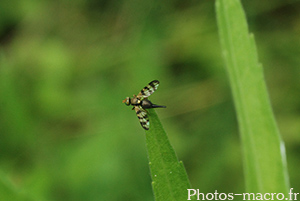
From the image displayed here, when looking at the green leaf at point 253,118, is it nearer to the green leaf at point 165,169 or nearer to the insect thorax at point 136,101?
the green leaf at point 165,169

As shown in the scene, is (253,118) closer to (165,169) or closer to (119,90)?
(165,169)

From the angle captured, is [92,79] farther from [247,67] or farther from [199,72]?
[247,67]

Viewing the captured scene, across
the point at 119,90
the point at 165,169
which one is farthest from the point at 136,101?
the point at 119,90

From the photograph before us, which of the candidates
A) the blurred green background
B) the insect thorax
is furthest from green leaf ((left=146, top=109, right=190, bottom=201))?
the blurred green background

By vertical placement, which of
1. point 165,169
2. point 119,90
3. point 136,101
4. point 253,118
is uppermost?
point 119,90

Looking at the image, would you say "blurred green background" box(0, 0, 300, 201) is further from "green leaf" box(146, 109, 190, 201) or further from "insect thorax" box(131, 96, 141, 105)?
"green leaf" box(146, 109, 190, 201)

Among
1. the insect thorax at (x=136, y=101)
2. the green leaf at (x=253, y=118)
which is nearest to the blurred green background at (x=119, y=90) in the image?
the insect thorax at (x=136, y=101)

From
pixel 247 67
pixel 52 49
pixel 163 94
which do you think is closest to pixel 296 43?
pixel 163 94
